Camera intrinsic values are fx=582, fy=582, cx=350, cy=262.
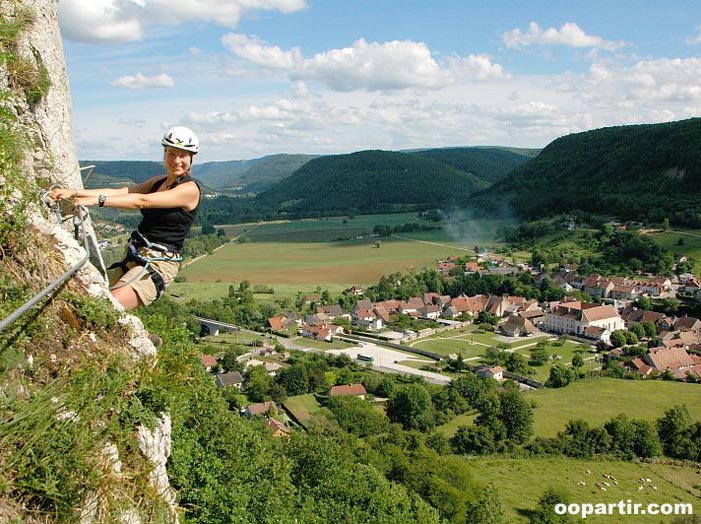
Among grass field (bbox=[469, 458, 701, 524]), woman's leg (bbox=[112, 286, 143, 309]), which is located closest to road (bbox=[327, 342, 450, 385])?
grass field (bbox=[469, 458, 701, 524])

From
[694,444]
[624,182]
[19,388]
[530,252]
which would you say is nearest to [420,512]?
[19,388]

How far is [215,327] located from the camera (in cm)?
6656

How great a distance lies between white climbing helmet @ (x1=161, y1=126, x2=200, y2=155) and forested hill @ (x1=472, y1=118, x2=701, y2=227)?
385 ft

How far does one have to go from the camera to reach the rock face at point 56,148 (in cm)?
525

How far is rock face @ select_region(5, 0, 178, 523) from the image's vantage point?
5250 mm

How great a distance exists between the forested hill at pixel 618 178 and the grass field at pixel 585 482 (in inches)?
3408

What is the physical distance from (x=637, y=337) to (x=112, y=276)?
222 ft

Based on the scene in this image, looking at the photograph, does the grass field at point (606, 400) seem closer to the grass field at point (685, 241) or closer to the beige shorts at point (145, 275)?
the beige shorts at point (145, 275)

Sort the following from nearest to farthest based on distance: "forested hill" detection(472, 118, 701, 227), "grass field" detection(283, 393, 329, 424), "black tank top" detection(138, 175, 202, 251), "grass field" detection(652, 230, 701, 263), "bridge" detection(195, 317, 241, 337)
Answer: "black tank top" detection(138, 175, 202, 251)
"grass field" detection(283, 393, 329, 424)
"bridge" detection(195, 317, 241, 337)
"grass field" detection(652, 230, 701, 263)
"forested hill" detection(472, 118, 701, 227)

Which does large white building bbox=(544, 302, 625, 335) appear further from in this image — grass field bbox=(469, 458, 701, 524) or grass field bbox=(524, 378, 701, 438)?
grass field bbox=(469, 458, 701, 524)

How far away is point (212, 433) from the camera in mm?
13203

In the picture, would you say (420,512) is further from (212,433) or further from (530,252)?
(530,252)

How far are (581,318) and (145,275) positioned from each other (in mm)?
68631

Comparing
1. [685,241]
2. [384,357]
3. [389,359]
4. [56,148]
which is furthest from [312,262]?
[56,148]
